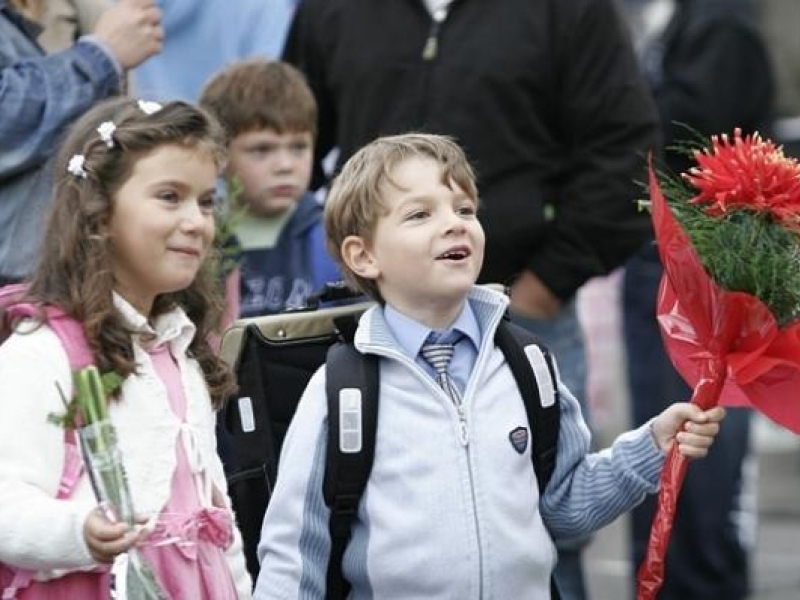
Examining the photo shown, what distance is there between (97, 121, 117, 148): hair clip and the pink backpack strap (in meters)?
0.38

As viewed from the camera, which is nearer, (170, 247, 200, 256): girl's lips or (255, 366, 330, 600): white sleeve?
(255, 366, 330, 600): white sleeve

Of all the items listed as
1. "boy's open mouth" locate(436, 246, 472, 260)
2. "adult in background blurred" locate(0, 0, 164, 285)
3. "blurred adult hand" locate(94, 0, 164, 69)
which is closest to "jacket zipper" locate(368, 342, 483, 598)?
"boy's open mouth" locate(436, 246, 472, 260)

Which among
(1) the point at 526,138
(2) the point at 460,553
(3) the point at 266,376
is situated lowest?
(2) the point at 460,553

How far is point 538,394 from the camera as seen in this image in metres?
5.21

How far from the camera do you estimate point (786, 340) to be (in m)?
4.91

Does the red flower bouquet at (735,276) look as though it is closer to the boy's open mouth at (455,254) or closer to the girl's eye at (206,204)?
the boy's open mouth at (455,254)

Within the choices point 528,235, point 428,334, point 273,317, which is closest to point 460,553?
point 428,334

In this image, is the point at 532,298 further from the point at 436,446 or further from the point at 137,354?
the point at 137,354

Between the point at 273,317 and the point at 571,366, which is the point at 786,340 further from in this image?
the point at 571,366

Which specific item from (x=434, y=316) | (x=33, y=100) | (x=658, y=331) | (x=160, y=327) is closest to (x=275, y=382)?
(x=160, y=327)

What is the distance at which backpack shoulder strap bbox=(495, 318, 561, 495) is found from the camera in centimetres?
520

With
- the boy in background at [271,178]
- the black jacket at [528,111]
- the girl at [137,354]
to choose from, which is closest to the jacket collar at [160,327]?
the girl at [137,354]

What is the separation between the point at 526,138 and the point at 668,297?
80.1 inches

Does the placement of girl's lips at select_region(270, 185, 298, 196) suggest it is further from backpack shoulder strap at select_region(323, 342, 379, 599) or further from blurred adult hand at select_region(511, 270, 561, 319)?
backpack shoulder strap at select_region(323, 342, 379, 599)
